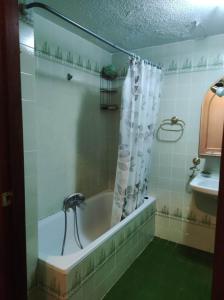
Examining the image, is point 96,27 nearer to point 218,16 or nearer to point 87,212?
point 218,16

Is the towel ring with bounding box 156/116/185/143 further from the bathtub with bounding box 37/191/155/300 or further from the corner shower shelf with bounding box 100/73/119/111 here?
the bathtub with bounding box 37/191/155/300

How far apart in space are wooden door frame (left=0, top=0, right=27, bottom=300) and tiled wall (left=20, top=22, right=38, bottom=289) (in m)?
0.28

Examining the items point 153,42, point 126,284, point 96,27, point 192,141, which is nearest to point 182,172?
point 192,141

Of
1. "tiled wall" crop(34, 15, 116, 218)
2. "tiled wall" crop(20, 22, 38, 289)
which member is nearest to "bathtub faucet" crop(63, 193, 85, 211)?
"tiled wall" crop(34, 15, 116, 218)

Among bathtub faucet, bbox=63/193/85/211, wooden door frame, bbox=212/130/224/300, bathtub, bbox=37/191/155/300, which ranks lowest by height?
bathtub, bbox=37/191/155/300

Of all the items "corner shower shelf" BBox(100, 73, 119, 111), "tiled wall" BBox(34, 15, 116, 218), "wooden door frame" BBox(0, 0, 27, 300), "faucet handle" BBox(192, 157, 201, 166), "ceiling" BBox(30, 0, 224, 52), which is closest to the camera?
"wooden door frame" BBox(0, 0, 27, 300)

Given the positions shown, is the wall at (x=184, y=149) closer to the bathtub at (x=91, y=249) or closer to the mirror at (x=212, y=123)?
the mirror at (x=212, y=123)

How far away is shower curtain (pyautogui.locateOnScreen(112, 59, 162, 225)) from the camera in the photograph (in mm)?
2006

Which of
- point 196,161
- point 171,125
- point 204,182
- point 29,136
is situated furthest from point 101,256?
point 171,125

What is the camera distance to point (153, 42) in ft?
7.79

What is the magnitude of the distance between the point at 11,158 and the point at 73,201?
57.9 inches

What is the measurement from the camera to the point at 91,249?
156 centimetres

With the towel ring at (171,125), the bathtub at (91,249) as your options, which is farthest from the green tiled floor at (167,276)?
the towel ring at (171,125)

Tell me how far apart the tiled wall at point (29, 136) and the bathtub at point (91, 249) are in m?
0.11
